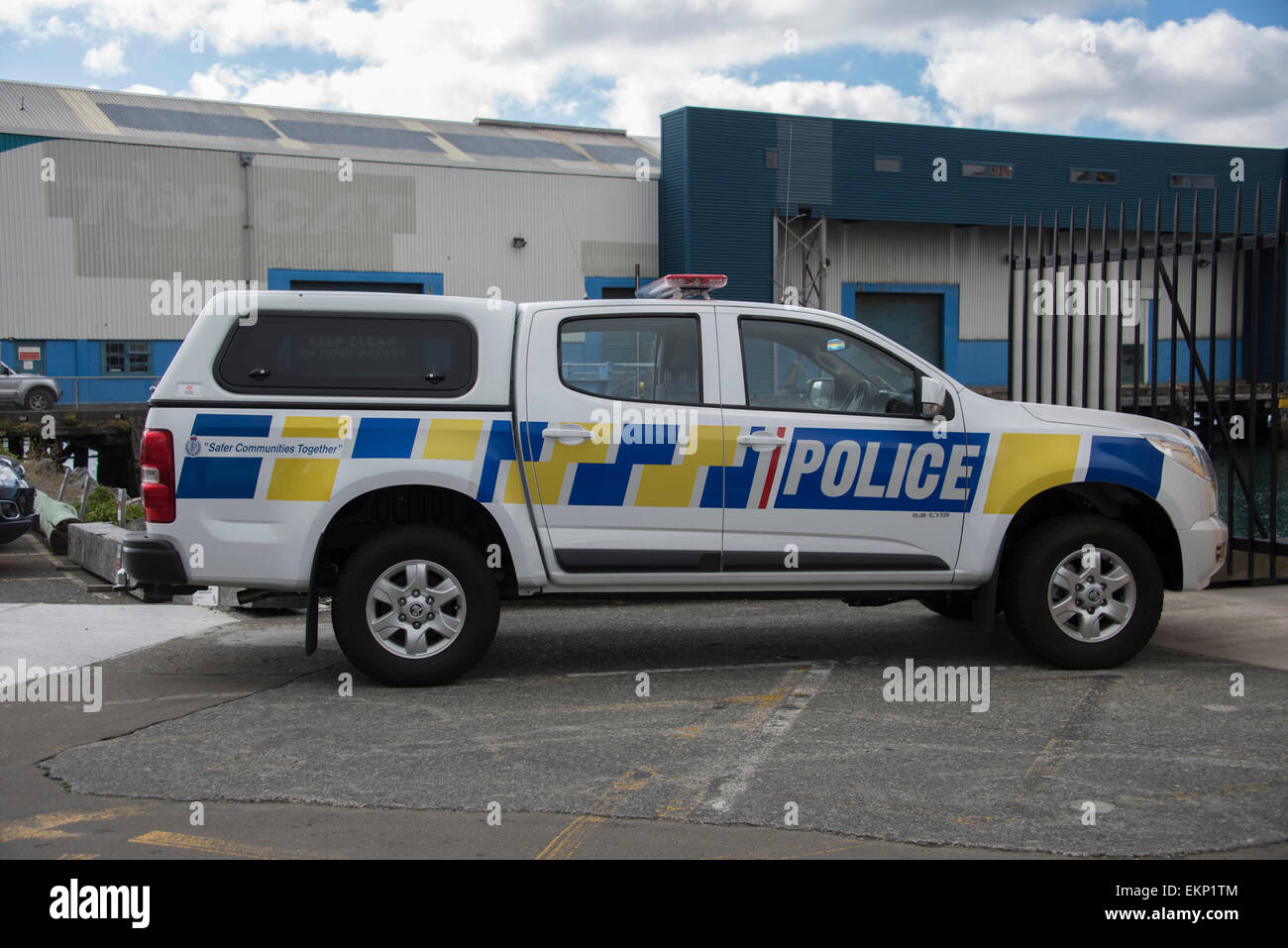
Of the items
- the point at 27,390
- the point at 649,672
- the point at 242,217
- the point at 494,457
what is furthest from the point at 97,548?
the point at 242,217

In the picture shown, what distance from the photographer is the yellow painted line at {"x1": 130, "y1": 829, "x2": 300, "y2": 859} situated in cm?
406

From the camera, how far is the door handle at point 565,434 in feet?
21.1

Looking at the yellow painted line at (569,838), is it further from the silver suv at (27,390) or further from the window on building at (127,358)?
the window on building at (127,358)

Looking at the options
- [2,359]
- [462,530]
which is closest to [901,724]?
[462,530]

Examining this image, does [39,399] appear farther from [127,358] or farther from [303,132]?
[303,132]

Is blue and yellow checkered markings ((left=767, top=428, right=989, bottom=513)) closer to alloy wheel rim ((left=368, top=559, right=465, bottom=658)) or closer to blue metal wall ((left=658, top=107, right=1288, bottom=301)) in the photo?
alloy wheel rim ((left=368, top=559, right=465, bottom=658))

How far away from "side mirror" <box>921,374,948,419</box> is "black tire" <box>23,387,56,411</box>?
25.4m

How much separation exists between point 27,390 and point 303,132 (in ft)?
37.2

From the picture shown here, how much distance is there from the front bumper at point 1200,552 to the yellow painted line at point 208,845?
16.9 feet

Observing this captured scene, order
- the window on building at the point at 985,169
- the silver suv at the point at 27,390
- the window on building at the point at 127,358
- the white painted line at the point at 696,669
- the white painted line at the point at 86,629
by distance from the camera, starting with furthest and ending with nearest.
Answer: the window on building at the point at 985,169 < the window on building at the point at 127,358 < the silver suv at the point at 27,390 < the white painted line at the point at 86,629 < the white painted line at the point at 696,669

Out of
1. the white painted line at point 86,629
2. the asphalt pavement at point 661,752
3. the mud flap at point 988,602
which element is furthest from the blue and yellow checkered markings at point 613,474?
the white painted line at point 86,629

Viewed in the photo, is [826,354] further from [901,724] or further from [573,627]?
[573,627]

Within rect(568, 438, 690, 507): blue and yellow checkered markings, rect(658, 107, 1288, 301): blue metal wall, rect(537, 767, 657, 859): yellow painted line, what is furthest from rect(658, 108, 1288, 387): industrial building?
rect(537, 767, 657, 859): yellow painted line

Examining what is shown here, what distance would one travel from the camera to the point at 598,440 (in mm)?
6461
